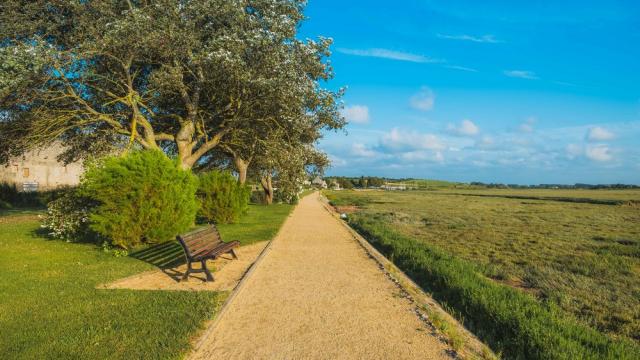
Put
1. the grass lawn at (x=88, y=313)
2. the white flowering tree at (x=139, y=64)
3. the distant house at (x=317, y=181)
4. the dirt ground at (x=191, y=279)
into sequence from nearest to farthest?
the grass lawn at (x=88, y=313), the dirt ground at (x=191, y=279), the white flowering tree at (x=139, y=64), the distant house at (x=317, y=181)

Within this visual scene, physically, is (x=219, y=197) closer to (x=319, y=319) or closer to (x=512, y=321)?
(x=319, y=319)

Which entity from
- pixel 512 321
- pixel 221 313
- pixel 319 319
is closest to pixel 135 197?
pixel 221 313

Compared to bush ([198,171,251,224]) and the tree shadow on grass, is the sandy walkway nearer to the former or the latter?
the tree shadow on grass

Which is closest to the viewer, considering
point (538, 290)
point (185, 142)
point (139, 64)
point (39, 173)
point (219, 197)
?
point (538, 290)

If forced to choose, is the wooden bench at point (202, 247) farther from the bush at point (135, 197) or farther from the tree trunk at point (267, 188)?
the tree trunk at point (267, 188)

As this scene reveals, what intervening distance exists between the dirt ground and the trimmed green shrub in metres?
4.15

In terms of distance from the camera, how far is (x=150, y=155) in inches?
416

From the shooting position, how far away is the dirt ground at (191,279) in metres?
7.14

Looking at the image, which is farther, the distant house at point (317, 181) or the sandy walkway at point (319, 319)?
the distant house at point (317, 181)

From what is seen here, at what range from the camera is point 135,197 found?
33.1 ft

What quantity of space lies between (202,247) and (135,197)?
3.08 meters

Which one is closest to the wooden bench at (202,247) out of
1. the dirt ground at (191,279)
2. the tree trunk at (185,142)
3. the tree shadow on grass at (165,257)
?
the dirt ground at (191,279)

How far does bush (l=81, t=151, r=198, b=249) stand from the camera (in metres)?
9.80

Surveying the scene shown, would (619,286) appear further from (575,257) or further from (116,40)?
(116,40)
